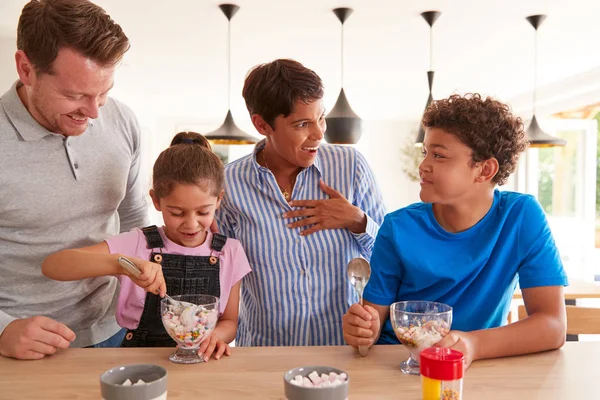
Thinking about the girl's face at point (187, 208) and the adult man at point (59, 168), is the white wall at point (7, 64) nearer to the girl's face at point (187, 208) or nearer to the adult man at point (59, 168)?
the adult man at point (59, 168)

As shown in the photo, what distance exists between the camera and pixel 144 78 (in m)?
7.15

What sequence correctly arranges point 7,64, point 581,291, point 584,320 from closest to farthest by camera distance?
point 584,320 < point 581,291 < point 7,64

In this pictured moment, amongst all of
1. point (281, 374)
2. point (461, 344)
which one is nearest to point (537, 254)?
point (461, 344)

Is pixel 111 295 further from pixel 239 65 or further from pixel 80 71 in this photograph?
pixel 239 65

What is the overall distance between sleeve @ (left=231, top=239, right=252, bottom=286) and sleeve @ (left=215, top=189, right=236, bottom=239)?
126 millimetres

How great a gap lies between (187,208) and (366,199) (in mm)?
617

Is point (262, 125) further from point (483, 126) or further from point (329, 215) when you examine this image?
point (483, 126)

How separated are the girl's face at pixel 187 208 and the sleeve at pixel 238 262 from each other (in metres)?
0.12

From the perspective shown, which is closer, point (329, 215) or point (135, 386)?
point (135, 386)

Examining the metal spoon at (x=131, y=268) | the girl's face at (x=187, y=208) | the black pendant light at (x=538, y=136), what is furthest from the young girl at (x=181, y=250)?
the black pendant light at (x=538, y=136)

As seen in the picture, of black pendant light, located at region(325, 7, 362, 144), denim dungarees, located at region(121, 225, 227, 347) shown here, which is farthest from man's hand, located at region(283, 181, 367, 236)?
black pendant light, located at region(325, 7, 362, 144)

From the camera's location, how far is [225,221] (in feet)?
5.85

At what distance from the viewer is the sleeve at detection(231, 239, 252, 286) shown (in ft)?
5.28

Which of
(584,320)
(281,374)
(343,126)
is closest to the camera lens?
(281,374)
